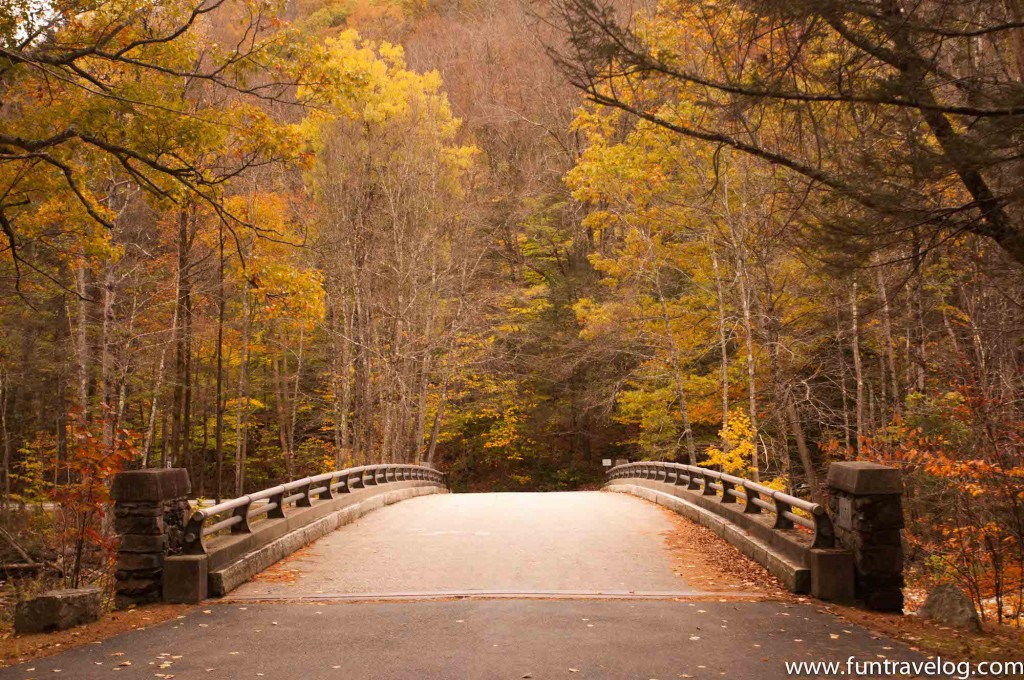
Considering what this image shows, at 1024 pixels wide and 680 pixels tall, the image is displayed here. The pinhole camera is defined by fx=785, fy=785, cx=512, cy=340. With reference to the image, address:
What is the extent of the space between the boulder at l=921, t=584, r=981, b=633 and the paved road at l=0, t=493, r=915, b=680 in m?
0.90

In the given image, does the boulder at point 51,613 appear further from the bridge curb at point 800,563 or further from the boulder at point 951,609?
the boulder at point 951,609

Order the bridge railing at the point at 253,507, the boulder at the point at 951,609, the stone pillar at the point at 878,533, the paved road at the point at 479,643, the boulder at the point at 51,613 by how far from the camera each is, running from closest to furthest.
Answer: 1. the paved road at the point at 479,643
2. the boulder at the point at 51,613
3. the boulder at the point at 951,609
4. the stone pillar at the point at 878,533
5. the bridge railing at the point at 253,507

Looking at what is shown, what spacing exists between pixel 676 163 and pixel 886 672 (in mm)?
15151

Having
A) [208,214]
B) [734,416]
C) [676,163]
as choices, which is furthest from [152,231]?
[734,416]

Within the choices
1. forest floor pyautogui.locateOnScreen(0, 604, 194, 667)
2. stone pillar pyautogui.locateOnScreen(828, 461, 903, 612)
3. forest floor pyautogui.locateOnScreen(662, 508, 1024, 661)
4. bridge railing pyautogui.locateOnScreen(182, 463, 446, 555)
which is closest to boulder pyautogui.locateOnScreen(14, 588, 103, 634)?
forest floor pyautogui.locateOnScreen(0, 604, 194, 667)

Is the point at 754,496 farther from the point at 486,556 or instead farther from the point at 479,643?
the point at 479,643

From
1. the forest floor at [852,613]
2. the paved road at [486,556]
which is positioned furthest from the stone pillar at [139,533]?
the forest floor at [852,613]

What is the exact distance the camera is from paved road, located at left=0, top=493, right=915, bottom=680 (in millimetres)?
5520

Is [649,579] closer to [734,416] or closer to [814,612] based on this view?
[814,612]

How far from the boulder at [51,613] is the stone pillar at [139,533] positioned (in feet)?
Result: 2.62

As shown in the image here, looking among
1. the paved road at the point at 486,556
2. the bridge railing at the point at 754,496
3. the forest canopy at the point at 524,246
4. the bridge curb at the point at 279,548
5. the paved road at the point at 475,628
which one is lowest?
the paved road at the point at 486,556

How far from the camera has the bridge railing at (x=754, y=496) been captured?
788cm

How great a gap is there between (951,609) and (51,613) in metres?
7.65

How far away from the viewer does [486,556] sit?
33.2ft
